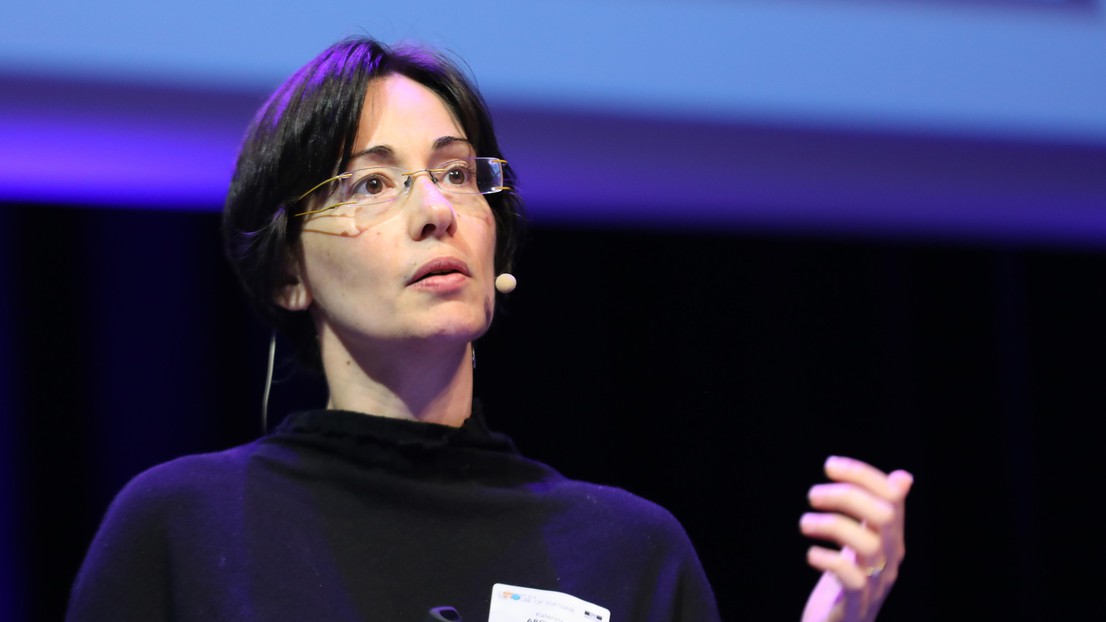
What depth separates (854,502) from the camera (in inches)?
42.8

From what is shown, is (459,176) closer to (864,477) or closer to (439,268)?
(439,268)

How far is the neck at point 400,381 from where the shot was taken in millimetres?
1556

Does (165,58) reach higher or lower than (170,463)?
higher

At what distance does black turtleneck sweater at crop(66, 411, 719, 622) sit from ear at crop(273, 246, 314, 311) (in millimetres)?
169

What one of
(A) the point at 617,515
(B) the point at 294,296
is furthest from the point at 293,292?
(A) the point at 617,515

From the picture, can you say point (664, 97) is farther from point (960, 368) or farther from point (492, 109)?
point (960, 368)

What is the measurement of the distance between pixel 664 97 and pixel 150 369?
1.09 metres

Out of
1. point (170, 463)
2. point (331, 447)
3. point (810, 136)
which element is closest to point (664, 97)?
point (810, 136)

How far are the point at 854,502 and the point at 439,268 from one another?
64 cm

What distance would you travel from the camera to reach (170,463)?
1.49m

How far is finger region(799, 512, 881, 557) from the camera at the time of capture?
1.07 metres

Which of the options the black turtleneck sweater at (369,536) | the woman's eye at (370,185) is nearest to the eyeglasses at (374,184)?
the woman's eye at (370,185)

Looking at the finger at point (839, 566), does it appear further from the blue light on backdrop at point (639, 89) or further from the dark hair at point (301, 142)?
the blue light on backdrop at point (639, 89)

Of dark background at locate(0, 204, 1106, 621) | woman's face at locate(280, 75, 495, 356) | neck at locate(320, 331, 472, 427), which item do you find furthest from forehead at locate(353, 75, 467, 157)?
dark background at locate(0, 204, 1106, 621)
